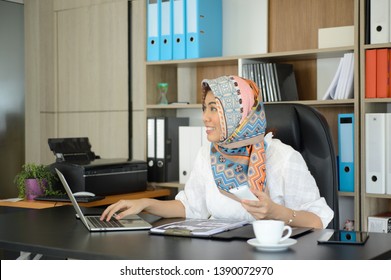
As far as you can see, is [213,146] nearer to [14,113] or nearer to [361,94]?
[361,94]

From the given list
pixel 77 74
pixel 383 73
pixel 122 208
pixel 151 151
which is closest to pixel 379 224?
pixel 383 73

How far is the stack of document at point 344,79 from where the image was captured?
3449 millimetres

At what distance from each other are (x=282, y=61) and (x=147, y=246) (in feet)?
7.82

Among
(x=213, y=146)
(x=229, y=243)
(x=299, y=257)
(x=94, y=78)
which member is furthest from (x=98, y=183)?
(x=299, y=257)

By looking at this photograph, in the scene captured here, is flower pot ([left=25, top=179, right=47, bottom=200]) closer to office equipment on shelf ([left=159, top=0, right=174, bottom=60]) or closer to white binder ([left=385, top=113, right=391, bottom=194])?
office equipment on shelf ([left=159, top=0, right=174, bottom=60])

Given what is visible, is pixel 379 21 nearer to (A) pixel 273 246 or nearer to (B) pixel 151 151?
(B) pixel 151 151

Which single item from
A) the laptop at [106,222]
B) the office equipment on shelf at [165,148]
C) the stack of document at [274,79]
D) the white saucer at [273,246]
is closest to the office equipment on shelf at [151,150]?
the office equipment on shelf at [165,148]

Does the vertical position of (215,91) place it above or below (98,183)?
above

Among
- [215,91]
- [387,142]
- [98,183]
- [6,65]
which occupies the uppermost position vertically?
[6,65]

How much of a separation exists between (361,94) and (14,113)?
2.66 m

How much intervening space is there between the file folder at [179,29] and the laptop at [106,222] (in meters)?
1.94

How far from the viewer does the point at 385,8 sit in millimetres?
3301

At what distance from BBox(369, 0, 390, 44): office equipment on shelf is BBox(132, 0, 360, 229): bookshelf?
0.27 feet

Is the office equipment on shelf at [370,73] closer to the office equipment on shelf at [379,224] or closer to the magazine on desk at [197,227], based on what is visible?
the office equipment on shelf at [379,224]
